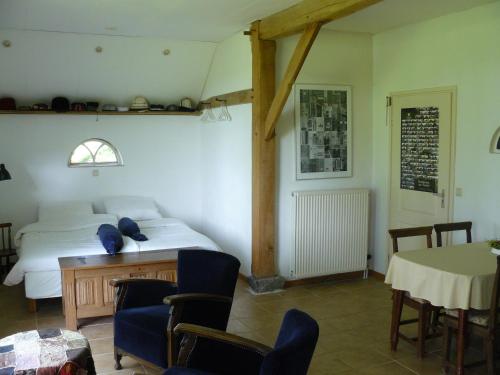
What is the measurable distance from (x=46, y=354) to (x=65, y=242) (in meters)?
2.43

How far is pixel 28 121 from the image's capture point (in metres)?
6.34

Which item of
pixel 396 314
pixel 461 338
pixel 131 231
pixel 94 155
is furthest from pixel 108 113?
pixel 461 338

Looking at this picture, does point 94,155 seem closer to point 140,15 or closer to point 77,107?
point 77,107

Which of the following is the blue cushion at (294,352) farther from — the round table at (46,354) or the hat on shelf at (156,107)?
the hat on shelf at (156,107)

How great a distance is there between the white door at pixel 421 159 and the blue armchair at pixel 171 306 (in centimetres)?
258

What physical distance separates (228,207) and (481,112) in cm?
301

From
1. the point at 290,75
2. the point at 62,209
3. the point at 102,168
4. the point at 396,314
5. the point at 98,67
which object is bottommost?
the point at 396,314

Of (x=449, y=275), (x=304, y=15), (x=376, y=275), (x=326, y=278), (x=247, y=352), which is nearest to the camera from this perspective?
(x=247, y=352)

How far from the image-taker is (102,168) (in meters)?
6.78

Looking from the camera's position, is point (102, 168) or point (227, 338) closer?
point (227, 338)

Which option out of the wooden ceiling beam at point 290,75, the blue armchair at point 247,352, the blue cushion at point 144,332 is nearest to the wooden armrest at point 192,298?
the blue cushion at point 144,332

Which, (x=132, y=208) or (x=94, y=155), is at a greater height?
(x=94, y=155)

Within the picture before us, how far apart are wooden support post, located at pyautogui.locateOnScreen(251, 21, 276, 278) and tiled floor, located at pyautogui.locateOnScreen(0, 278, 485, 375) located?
42cm

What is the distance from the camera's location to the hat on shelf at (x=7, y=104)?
19.7 feet
